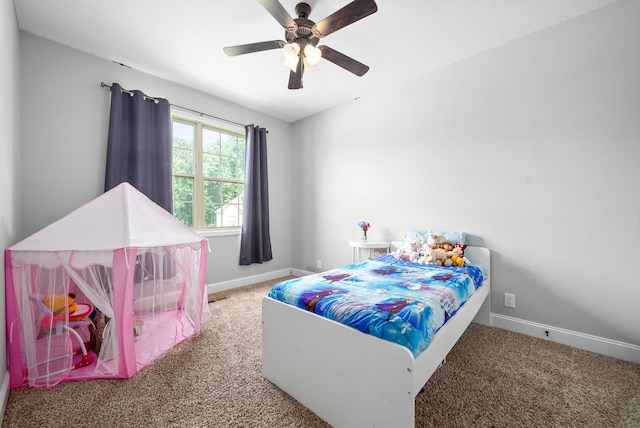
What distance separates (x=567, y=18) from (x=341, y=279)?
2817mm

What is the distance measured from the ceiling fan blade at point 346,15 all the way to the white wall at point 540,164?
1312mm

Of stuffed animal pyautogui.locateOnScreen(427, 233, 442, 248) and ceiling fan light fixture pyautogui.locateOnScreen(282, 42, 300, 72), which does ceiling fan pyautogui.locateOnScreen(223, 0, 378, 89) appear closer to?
ceiling fan light fixture pyautogui.locateOnScreen(282, 42, 300, 72)

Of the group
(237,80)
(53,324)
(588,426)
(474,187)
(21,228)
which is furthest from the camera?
(237,80)

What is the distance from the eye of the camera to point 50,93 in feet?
8.02

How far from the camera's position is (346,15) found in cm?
171

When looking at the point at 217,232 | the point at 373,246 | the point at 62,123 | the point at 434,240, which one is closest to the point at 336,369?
the point at 434,240

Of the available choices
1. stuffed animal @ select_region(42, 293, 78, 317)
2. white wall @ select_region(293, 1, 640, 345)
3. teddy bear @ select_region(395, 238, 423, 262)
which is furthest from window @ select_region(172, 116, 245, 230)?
teddy bear @ select_region(395, 238, 423, 262)

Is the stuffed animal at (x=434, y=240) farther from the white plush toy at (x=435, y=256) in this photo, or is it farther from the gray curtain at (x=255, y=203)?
the gray curtain at (x=255, y=203)

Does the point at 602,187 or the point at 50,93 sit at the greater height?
the point at 50,93

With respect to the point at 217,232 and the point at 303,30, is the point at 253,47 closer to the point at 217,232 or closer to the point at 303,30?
the point at 303,30

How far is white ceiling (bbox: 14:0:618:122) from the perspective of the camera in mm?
2031

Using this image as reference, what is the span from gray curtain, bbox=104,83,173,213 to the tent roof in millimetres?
753

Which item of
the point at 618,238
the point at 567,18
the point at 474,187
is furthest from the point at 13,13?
the point at 618,238

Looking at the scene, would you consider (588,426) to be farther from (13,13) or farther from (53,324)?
(13,13)
